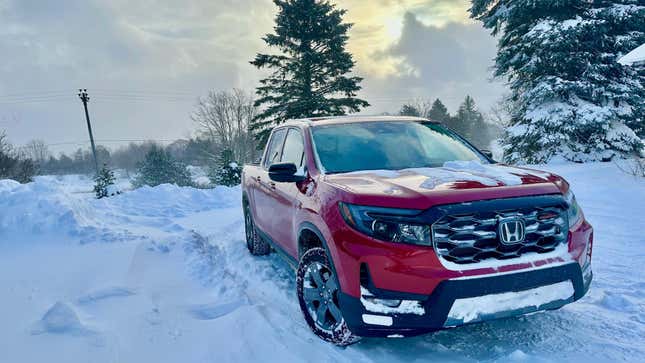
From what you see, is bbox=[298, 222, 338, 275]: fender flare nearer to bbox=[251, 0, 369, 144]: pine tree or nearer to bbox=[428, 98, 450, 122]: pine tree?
bbox=[251, 0, 369, 144]: pine tree

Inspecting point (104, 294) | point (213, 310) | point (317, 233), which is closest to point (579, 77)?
point (317, 233)

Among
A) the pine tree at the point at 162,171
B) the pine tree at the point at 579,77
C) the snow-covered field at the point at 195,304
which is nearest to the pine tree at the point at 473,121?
the pine tree at the point at 162,171

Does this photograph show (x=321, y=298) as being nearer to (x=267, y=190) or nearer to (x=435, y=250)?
(x=435, y=250)

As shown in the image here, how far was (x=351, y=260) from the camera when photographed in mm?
2516

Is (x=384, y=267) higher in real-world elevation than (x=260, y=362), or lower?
higher

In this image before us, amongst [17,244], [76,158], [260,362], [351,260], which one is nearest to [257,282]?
[260,362]

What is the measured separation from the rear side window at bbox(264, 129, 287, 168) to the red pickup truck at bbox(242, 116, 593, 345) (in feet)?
5.80

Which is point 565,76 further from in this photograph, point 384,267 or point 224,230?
point 384,267

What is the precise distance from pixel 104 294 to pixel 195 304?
3.09 ft

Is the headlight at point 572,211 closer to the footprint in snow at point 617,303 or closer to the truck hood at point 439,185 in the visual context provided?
the truck hood at point 439,185

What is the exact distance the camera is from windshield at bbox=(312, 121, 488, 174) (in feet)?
11.6

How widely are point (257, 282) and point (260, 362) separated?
5.70 feet

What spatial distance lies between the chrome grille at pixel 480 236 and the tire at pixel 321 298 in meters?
0.76

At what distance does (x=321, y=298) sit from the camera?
2.97m
